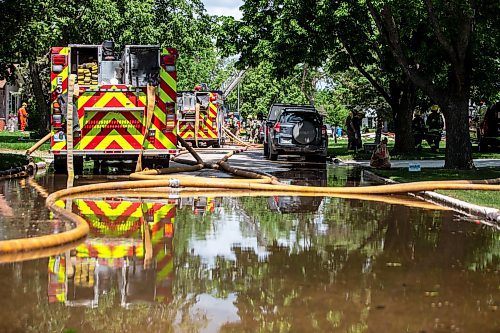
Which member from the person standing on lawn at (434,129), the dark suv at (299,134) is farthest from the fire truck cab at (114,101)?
the person standing on lawn at (434,129)

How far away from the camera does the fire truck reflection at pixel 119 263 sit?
597 cm

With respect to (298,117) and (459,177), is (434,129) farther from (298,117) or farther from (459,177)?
(459,177)

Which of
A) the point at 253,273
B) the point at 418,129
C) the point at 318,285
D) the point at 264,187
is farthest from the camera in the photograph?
the point at 418,129

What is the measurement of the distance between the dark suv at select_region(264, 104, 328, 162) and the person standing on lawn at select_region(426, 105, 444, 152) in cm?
823

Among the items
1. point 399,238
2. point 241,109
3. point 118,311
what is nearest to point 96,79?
point 399,238

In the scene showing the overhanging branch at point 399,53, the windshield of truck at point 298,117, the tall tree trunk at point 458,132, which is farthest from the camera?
the windshield of truck at point 298,117

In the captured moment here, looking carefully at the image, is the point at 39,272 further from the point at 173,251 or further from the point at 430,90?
the point at 430,90

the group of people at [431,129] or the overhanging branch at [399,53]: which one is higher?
the overhanging branch at [399,53]

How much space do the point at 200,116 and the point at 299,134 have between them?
424 inches

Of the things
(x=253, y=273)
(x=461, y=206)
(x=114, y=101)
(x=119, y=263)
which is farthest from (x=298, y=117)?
(x=253, y=273)

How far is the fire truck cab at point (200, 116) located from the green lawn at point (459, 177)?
15.9 metres

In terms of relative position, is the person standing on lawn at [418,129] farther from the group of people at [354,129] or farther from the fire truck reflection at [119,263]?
the fire truck reflection at [119,263]

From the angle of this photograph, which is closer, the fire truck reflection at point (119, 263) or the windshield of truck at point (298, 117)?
the fire truck reflection at point (119, 263)

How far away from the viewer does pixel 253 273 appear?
6816 millimetres
